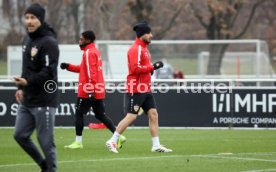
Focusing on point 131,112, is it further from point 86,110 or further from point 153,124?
point 86,110

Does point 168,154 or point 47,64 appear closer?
point 47,64

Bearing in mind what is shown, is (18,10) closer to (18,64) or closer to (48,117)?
(18,64)

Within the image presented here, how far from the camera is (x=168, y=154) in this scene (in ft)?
53.1

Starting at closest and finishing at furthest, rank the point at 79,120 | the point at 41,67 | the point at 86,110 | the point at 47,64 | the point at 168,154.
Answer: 1. the point at 47,64
2. the point at 41,67
3. the point at 168,154
4. the point at 79,120
5. the point at 86,110

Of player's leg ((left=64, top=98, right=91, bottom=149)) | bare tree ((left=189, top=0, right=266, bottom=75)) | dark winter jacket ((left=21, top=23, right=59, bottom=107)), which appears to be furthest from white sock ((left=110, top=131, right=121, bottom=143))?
bare tree ((left=189, top=0, right=266, bottom=75))

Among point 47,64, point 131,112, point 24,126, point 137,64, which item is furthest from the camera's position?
point 131,112

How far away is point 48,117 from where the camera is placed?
11555 mm

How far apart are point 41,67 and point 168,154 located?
200 inches

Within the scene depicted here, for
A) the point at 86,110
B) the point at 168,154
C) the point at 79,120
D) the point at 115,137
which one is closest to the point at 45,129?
the point at 168,154

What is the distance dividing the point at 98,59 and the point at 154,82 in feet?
21.4

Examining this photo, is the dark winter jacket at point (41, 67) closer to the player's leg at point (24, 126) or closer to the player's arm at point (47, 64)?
the player's arm at point (47, 64)

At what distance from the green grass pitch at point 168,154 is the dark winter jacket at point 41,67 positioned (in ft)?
7.42

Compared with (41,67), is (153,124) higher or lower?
lower

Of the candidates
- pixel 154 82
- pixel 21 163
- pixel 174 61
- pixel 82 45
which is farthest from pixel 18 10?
pixel 21 163
